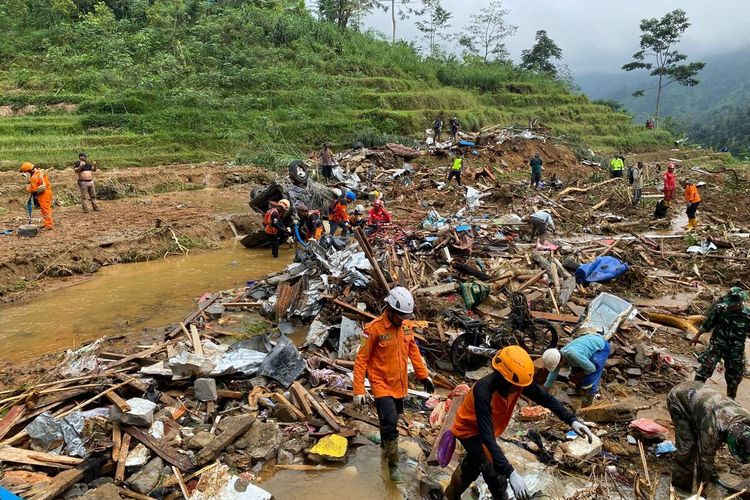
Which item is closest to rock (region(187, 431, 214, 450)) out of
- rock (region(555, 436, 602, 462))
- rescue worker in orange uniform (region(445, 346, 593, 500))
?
rescue worker in orange uniform (region(445, 346, 593, 500))

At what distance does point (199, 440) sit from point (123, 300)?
5.33 meters

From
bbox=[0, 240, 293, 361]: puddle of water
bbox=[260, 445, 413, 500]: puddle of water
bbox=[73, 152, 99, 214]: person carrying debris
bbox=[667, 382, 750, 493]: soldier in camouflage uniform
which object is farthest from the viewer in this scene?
bbox=[73, 152, 99, 214]: person carrying debris

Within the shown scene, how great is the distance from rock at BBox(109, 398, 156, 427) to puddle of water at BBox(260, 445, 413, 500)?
4.36 feet

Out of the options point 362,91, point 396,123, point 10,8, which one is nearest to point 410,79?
point 362,91

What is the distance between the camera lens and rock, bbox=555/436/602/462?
175 inches

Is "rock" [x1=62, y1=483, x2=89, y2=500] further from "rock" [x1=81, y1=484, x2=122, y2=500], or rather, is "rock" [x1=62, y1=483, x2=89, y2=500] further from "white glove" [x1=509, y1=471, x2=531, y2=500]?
"white glove" [x1=509, y1=471, x2=531, y2=500]

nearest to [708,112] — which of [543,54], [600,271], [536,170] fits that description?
[543,54]

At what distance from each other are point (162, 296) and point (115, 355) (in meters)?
3.14

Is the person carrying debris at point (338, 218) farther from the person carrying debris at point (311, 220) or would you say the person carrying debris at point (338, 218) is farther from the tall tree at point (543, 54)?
the tall tree at point (543, 54)

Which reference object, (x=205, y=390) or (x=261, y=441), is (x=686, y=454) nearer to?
(x=261, y=441)

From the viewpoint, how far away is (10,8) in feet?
95.9

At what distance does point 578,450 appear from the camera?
4.53m

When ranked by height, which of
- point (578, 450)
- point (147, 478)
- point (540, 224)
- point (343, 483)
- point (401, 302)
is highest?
point (401, 302)

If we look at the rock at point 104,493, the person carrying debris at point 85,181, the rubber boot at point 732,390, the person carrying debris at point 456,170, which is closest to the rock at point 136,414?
the rock at point 104,493
